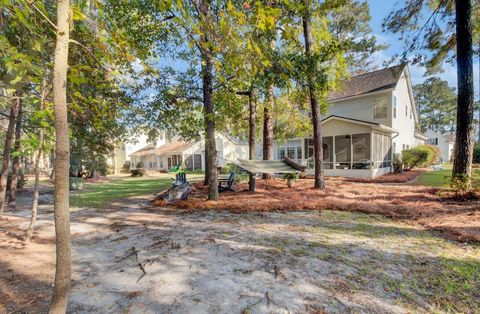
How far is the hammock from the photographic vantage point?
8156mm

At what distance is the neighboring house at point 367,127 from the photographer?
45.0ft

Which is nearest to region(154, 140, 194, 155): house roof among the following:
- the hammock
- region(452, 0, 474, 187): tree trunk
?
the hammock

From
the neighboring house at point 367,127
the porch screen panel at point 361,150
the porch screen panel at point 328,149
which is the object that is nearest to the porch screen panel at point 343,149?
the neighboring house at point 367,127

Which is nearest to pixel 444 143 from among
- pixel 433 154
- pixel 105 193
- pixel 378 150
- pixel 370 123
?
pixel 433 154

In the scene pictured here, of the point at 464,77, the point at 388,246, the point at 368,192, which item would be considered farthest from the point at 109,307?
the point at 464,77

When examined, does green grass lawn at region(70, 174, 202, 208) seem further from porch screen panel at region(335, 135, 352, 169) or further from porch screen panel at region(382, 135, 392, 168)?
porch screen panel at region(382, 135, 392, 168)

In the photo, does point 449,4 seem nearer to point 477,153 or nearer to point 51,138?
point 51,138

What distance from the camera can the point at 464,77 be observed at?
712 centimetres

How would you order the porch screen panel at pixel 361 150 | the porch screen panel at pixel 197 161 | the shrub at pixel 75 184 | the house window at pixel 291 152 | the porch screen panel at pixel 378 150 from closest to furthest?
the shrub at pixel 75 184 → the porch screen panel at pixel 378 150 → the porch screen panel at pixel 361 150 → the house window at pixel 291 152 → the porch screen panel at pixel 197 161

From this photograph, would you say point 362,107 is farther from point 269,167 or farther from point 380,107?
point 269,167

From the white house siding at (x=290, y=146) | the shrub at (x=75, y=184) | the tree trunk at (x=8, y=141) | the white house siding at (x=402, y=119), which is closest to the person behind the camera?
the tree trunk at (x=8, y=141)

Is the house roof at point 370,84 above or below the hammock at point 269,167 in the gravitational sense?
above

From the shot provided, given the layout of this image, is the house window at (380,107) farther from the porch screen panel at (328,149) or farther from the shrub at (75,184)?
the shrub at (75,184)

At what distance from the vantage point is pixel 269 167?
28.7 feet
